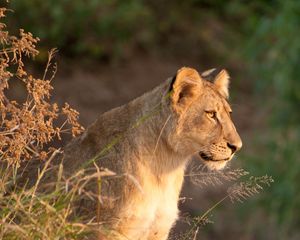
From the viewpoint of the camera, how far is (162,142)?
6.34 m

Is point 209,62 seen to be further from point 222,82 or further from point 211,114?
point 211,114

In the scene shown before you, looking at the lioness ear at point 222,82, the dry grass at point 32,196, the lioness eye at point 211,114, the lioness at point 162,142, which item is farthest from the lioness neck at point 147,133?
the dry grass at point 32,196

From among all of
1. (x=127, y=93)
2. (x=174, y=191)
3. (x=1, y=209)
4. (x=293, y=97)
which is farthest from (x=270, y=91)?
(x=1, y=209)

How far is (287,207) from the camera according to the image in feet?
39.0

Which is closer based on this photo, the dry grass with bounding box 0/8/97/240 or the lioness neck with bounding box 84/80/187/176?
the dry grass with bounding box 0/8/97/240

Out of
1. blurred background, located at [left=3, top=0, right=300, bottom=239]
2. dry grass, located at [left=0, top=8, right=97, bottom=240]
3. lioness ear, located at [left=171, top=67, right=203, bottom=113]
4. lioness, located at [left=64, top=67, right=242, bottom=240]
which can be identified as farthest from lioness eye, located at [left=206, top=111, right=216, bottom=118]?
blurred background, located at [left=3, top=0, right=300, bottom=239]

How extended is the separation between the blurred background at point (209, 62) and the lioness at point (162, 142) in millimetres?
5527

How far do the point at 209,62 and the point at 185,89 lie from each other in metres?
9.48

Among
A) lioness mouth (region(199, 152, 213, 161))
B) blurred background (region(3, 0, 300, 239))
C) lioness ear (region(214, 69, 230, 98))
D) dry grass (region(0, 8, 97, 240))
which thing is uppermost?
blurred background (region(3, 0, 300, 239))

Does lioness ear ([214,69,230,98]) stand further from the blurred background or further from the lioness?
the blurred background

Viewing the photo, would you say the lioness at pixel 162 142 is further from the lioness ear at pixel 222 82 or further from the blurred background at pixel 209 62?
the blurred background at pixel 209 62

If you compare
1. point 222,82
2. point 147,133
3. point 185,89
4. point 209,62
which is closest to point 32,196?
point 147,133

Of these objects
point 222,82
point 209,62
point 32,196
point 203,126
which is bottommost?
point 32,196

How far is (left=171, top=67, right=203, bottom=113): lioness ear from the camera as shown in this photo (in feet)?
20.2
